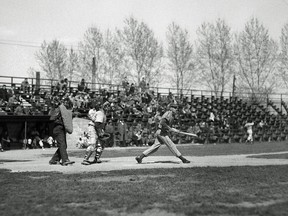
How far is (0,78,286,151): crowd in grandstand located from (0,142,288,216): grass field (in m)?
14.2

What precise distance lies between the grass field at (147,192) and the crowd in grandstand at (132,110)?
14238mm

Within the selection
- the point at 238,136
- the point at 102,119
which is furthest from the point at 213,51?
the point at 102,119

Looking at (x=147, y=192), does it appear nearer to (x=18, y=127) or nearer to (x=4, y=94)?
(x=18, y=127)

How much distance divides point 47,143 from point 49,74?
34.1 m

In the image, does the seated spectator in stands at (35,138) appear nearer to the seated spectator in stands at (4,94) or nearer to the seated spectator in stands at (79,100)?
the seated spectator in stands at (4,94)

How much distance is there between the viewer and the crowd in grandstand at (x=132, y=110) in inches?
1107

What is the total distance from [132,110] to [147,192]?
80.0ft

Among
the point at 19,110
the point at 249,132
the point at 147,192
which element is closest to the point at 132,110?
the point at 19,110

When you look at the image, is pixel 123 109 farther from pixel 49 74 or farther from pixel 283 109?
pixel 49 74

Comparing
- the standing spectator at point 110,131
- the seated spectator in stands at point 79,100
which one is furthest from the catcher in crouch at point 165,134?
the seated spectator in stands at point 79,100

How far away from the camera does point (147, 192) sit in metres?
8.48

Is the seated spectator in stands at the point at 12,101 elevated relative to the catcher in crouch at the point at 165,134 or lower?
elevated

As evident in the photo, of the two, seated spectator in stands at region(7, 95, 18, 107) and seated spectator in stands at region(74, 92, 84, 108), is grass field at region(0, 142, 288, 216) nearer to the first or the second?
seated spectator in stands at region(7, 95, 18, 107)

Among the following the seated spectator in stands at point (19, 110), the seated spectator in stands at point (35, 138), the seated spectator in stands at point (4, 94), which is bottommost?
the seated spectator in stands at point (35, 138)
